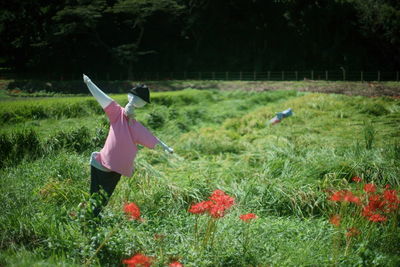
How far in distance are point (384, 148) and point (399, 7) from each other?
72.9ft

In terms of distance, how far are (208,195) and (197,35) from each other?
84.4 feet

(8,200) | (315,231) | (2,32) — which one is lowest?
(315,231)

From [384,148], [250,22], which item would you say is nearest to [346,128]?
[384,148]

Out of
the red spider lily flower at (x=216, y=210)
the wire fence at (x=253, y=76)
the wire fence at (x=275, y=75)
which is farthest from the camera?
the wire fence at (x=275, y=75)

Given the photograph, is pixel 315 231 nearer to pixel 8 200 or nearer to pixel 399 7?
pixel 8 200

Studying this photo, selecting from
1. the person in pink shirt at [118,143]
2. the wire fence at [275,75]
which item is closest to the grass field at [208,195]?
the person in pink shirt at [118,143]

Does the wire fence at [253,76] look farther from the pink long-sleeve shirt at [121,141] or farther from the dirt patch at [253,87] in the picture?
the pink long-sleeve shirt at [121,141]

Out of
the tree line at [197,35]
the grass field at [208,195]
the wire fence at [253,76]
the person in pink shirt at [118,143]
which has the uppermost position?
the tree line at [197,35]

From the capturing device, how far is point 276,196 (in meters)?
3.92

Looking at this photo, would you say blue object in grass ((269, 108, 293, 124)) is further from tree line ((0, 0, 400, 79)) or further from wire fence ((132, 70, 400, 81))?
wire fence ((132, 70, 400, 81))

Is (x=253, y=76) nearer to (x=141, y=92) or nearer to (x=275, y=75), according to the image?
(x=275, y=75)

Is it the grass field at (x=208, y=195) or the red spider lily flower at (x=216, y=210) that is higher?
the red spider lily flower at (x=216, y=210)

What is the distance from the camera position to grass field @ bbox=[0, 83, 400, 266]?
2.70m

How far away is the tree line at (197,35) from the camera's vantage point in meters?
21.0
